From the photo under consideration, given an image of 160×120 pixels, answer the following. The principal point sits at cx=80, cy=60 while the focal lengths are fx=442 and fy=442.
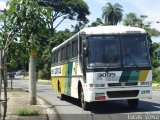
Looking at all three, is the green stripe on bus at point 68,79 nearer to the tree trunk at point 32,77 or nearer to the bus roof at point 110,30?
the tree trunk at point 32,77

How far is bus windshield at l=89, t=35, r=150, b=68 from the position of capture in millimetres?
15711

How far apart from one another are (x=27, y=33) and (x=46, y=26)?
481mm

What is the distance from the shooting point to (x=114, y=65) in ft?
51.5

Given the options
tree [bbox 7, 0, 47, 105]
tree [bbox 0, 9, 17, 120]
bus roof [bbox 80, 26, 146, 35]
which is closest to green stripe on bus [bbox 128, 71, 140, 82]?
bus roof [bbox 80, 26, 146, 35]

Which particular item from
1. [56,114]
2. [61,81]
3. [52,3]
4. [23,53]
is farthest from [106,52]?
[52,3]

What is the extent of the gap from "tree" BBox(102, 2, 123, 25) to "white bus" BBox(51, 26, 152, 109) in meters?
66.1

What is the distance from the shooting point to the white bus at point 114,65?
50.8 feet

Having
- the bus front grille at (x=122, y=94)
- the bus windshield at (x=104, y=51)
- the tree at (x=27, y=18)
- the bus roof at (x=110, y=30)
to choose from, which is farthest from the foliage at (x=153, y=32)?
the tree at (x=27, y=18)

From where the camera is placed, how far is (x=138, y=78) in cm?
1583

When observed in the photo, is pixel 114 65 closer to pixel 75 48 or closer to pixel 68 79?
pixel 75 48

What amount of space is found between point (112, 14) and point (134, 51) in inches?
2628

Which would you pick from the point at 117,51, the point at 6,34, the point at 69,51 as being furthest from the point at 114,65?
the point at 6,34

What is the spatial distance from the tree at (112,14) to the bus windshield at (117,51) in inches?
2604

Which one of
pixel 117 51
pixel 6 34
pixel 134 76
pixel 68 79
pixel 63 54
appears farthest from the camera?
pixel 63 54
